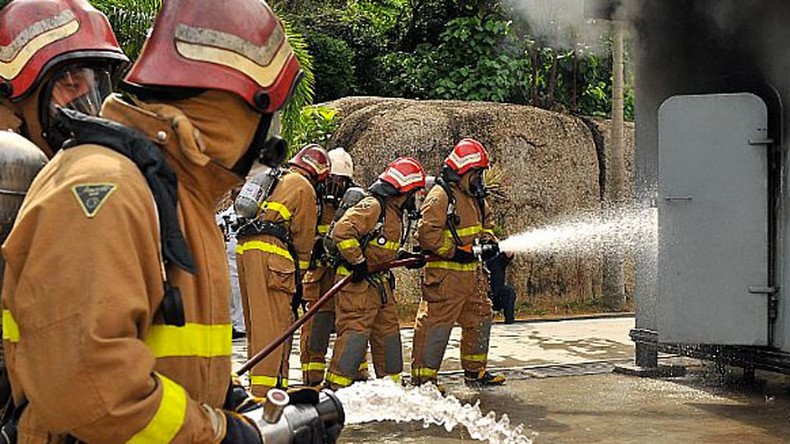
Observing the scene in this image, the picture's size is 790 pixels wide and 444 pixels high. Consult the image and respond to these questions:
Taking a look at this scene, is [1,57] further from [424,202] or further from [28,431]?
[424,202]

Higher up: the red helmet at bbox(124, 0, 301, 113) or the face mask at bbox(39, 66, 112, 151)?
the face mask at bbox(39, 66, 112, 151)

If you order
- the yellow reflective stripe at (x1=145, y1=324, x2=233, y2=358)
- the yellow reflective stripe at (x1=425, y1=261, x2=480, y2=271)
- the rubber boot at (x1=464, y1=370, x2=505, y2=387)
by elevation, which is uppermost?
the yellow reflective stripe at (x1=425, y1=261, x2=480, y2=271)

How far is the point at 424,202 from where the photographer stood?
28.9 feet

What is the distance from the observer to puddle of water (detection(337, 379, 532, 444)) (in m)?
7.48

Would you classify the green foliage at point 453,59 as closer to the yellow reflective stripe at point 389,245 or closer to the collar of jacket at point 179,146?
the yellow reflective stripe at point 389,245

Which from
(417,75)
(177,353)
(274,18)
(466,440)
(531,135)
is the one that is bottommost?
(466,440)

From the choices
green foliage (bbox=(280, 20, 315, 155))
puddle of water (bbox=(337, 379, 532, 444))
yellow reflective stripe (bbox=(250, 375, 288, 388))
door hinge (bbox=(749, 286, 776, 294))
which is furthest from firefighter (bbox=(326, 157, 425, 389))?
green foliage (bbox=(280, 20, 315, 155))

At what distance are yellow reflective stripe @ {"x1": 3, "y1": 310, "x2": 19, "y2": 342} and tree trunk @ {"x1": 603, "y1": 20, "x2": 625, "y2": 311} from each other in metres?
13.9

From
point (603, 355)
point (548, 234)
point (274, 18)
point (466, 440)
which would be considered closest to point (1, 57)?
point (274, 18)

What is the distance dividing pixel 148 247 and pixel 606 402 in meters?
6.68

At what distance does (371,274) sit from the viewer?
27.8 feet

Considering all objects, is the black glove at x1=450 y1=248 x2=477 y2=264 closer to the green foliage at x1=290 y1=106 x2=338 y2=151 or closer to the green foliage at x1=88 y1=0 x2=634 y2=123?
the green foliage at x1=290 y1=106 x2=338 y2=151

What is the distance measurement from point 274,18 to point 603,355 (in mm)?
8798

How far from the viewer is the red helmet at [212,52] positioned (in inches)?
93.4
